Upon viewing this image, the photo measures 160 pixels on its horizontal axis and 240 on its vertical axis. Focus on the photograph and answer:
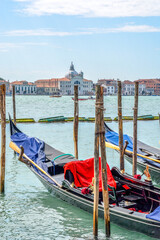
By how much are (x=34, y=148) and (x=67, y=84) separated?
416ft

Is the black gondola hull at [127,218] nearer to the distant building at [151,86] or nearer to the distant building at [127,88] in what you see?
the distant building at [127,88]

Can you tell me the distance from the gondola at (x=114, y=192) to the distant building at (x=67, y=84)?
417ft

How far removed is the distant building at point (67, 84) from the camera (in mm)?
136375

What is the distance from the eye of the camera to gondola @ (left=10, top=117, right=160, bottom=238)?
6133 mm

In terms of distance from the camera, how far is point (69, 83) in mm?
135875

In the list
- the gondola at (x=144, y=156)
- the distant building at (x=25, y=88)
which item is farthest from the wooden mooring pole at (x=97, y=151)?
the distant building at (x=25, y=88)

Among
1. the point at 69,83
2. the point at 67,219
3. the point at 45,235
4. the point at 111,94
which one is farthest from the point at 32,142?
the point at 111,94

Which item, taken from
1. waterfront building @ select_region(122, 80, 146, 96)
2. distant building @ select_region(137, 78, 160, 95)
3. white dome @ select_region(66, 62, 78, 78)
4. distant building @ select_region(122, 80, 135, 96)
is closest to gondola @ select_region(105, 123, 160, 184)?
white dome @ select_region(66, 62, 78, 78)

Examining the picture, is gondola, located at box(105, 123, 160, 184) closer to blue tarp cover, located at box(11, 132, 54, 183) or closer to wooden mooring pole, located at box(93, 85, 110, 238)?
blue tarp cover, located at box(11, 132, 54, 183)

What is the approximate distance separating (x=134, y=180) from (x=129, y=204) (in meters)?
0.61

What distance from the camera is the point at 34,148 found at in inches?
401

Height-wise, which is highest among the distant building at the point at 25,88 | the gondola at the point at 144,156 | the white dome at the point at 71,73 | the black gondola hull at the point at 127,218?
the white dome at the point at 71,73

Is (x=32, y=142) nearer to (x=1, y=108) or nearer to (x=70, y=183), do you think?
(x=1, y=108)

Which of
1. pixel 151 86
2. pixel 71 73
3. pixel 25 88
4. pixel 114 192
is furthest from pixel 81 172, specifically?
pixel 151 86
